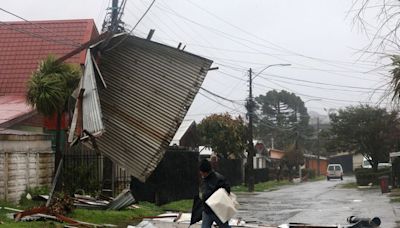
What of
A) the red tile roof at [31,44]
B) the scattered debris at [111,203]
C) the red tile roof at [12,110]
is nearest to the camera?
the scattered debris at [111,203]

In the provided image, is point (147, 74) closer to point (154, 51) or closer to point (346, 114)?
point (154, 51)

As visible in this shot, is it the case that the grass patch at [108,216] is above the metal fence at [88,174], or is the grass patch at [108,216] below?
below

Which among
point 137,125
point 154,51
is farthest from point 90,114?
point 154,51

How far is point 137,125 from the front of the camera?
50.3 ft

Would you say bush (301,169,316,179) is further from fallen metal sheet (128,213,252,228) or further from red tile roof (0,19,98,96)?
fallen metal sheet (128,213,252,228)

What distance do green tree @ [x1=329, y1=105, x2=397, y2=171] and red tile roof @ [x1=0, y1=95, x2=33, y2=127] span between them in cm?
2584

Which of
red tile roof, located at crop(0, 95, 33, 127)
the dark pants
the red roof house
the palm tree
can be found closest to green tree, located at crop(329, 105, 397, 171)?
the red roof house

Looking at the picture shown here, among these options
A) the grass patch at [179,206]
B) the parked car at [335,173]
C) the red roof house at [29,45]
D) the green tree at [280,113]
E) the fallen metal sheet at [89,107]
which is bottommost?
the grass patch at [179,206]

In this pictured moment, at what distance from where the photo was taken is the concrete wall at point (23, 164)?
16.0m

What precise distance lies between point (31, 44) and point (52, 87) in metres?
10.3

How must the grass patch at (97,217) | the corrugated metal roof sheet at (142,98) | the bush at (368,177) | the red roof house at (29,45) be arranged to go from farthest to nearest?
the bush at (368,177), the red roof house at (29,45), the corrugated metal roof sheet at (142,98), the grass patch at (97,217)

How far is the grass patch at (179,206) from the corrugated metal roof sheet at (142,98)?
5717 millimetres

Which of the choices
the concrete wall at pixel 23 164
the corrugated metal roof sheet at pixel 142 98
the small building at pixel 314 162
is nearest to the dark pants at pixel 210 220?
the corrugated metal roof sheet at pixel 142 98

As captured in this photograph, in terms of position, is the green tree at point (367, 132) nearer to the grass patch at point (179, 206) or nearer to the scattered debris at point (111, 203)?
the grass patch at point (179, 206)
